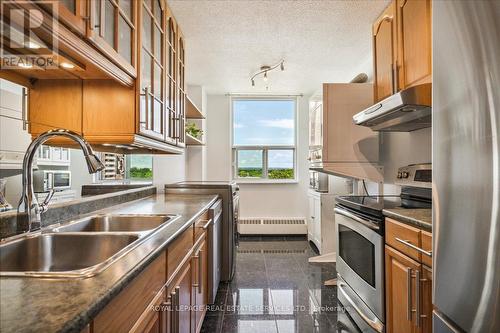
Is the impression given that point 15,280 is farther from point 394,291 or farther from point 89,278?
point 394,291

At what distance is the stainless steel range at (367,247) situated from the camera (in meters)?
1.73

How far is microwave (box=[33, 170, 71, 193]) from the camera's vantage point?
1405mm

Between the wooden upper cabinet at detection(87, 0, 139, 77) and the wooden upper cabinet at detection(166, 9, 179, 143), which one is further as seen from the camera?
the wooden upper cabinet at detection(166, 9, 179, 143)

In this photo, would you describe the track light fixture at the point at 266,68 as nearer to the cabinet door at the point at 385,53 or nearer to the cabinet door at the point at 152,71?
the cabinet door at the point at 385,53

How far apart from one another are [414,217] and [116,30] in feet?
5.77

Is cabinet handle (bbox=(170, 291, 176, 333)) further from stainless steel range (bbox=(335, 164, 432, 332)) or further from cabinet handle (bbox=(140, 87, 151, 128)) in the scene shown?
stainless steel range (bbox=(335, 164, 432, 332))

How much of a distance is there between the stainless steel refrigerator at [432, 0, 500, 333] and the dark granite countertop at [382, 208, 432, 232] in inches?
10.2

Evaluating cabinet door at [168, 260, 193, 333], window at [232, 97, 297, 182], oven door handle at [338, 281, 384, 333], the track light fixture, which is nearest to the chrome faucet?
cabinet door at [168, 260, 193, 333]

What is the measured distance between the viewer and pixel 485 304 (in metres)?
0.85

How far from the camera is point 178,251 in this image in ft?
4.33

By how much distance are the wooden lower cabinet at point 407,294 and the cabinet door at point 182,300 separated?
1.12 meters

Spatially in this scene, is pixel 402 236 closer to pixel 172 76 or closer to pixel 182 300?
pixel 182 300

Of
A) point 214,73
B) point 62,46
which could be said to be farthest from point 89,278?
point 214,73

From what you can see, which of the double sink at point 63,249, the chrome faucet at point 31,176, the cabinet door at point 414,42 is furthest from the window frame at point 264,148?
the chrome faucet at point 31,176
